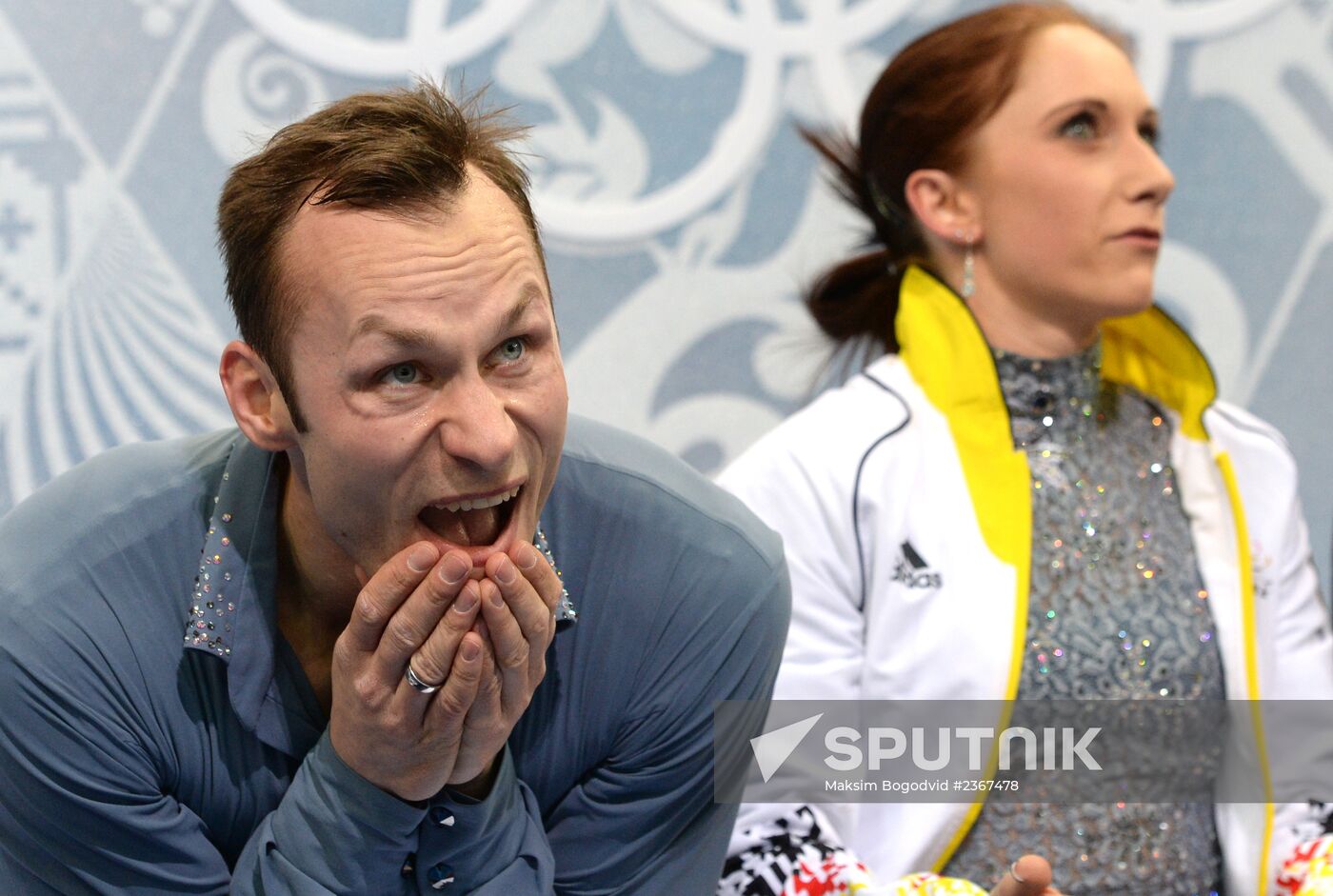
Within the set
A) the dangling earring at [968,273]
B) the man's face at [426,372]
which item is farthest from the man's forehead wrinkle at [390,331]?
the dangling earring at [968,273]

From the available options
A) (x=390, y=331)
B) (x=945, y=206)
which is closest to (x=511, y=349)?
(x=390, y=331)

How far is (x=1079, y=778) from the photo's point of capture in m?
1.76

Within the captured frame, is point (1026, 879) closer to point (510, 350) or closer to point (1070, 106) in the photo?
point (510, 350)

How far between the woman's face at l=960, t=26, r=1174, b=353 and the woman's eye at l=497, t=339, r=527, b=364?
904 millimetres

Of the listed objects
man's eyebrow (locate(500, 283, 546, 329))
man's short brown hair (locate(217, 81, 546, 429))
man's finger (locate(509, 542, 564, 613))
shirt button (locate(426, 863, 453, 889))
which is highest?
man's short brown hair (locate(217, 81, 546, 429))

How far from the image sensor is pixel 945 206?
201 cm

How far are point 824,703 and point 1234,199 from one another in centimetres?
127

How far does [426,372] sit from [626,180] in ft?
4.01

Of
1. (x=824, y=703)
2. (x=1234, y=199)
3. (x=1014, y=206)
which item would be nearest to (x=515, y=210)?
(x=824, y=703)

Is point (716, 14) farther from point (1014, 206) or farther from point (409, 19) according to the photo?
point (1014, 206)

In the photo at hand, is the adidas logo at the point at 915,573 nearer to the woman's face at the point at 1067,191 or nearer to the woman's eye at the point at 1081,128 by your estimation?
the woman's face at the point at 1067,191

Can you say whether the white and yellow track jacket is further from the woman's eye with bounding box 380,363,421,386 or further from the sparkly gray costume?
the woman's eye with bounding box 380,363,421,386

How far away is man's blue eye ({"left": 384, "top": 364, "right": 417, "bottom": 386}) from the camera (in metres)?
1.18

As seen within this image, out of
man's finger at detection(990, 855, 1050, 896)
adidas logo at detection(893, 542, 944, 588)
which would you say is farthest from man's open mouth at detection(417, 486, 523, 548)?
adidas logo at detection(893, 542, 944, 588)
